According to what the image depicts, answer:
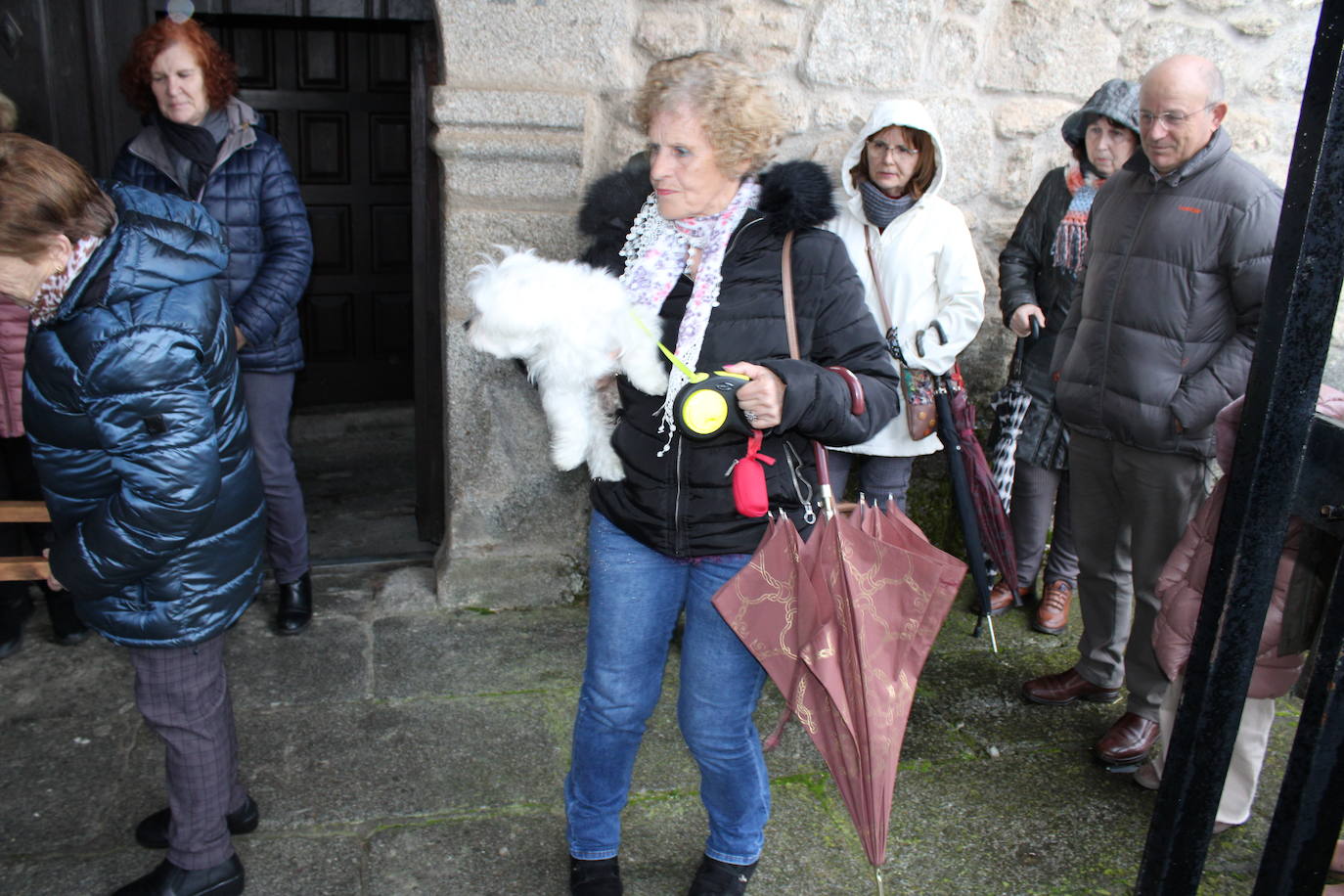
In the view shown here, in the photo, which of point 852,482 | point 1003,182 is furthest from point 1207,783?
point 1003,182

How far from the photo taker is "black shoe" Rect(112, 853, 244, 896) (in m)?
2.51

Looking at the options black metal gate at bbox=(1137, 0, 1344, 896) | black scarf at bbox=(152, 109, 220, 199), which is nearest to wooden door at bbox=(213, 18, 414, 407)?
black scarf at bbox=(152, 109, 220, 199)

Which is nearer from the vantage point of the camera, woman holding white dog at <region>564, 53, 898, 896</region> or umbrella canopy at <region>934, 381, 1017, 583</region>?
woman holding white dog at <region>564, 53, 898, 896</region>

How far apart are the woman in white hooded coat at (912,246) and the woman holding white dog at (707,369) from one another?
136 cm

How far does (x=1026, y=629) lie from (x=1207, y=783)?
2984mm

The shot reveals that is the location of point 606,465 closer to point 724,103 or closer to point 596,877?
point 724,103

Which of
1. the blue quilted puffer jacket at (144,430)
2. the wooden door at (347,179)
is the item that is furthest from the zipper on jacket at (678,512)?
the wooden door at (347,179)

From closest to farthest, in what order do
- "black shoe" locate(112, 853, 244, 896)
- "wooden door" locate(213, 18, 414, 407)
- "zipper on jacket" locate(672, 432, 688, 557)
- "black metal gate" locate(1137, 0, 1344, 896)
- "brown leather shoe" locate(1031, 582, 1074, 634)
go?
"black metal gate" locate(1137, 0, 1344, 896) → "zipper on jacket" locate(672, 432, 688, 557) → "black shoe" locate(112, 853, 244, 896) → "brown leather shoe" locate(1031, 582, 1074, 634) → "wooden door" locate(213, 18, 414, 407)

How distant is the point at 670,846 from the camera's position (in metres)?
2.85

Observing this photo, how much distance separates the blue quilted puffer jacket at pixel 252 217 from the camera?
3.52 metres

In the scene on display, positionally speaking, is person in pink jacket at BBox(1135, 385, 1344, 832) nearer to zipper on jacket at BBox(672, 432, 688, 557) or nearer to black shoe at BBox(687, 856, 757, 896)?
black shoe at BBox(687, 856, 757, 896)

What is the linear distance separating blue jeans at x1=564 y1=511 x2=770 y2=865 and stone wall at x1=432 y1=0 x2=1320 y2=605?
1.64 metres

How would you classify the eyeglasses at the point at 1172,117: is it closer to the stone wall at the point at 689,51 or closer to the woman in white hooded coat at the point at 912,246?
the woman in white hooded coat at the point at 912,246

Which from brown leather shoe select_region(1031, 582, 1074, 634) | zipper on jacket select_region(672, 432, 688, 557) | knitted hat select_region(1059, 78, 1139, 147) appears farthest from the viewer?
brown leather shoe select_region(1031, 582, 1074, 634)
